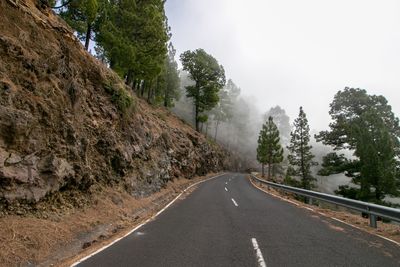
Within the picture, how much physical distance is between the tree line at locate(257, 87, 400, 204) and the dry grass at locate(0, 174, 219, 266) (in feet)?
58.7

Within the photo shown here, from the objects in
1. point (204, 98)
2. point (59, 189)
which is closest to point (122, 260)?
point (59, 189)

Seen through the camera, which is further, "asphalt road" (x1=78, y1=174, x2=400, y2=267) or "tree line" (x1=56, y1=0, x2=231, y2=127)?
"tree line" (x1=56, y1=0, x2=231, y2=127)

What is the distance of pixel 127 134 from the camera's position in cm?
1636

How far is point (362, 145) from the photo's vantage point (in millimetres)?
23938

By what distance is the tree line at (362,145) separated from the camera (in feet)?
74.6

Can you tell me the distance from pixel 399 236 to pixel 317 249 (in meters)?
3.64

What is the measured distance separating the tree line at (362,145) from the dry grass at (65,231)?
17.9 meters

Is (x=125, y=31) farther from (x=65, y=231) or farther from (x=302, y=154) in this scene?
(x=302, y=154)

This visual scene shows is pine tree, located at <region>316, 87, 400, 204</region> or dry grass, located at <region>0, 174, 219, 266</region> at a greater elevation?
pine tree, located at <region>316, 87, 400, 204</region>

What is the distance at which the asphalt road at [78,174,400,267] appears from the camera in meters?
6.73

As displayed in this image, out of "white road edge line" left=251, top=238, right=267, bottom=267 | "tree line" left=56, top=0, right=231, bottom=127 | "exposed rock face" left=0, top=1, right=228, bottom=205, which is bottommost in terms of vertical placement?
"white road edge line" left=251, top=238, right=267, bottom=267

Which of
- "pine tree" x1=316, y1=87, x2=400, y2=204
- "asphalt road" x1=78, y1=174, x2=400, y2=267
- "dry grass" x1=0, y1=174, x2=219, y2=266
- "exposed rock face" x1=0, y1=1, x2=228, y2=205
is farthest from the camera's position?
"pine tree" x1=316, y1=87, x2=400, y2=204

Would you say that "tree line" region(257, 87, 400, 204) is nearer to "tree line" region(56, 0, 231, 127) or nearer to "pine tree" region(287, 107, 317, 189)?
"pine tree" region(287, 107, 317, 189)

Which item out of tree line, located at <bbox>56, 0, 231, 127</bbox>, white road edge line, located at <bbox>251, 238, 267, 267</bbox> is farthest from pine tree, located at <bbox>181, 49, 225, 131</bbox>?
white road edge line, located at <bbox>251, 238, 267, 267</bbox>
